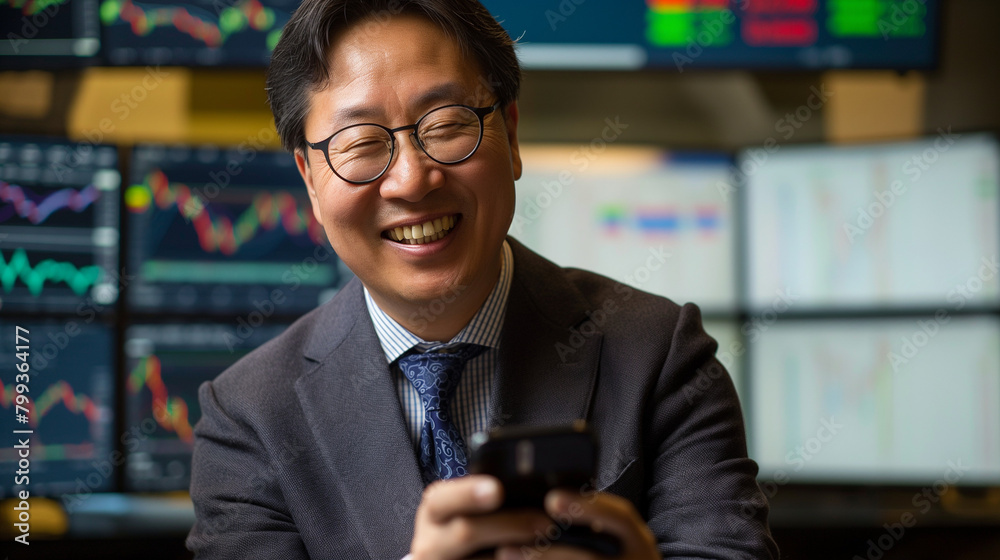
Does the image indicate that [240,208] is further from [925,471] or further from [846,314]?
[925,471]

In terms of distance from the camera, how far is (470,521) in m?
0.84

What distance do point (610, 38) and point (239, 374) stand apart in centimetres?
164

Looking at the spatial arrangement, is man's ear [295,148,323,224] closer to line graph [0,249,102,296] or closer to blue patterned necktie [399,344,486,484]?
blue patterned necktie [399,344,486,484]

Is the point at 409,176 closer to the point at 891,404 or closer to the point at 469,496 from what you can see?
the point at 469,496

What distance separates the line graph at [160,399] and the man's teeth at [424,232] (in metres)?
1.49

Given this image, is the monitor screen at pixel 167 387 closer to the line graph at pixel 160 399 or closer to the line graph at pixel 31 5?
the line graph at pixel 160 399

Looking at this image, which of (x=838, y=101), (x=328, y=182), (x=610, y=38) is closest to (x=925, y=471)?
(x=838, y=101)

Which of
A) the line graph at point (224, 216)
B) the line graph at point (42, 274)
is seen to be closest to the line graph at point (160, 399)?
the line graph at point (42, 274)

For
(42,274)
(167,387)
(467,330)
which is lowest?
(167,387)

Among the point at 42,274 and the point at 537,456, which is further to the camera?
the point at 42,274

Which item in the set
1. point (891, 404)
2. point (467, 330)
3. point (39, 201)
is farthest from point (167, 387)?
point (891, 404)

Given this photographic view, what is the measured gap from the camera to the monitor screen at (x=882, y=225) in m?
2.49

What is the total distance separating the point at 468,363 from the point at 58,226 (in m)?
1.62

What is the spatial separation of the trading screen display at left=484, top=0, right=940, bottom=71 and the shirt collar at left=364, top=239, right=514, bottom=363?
1330 millimetres
